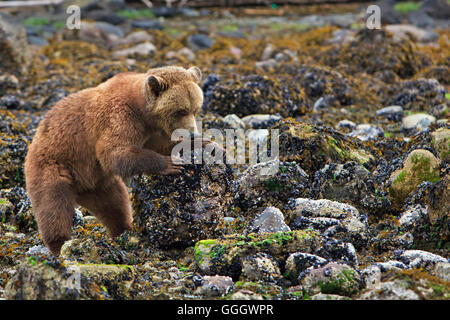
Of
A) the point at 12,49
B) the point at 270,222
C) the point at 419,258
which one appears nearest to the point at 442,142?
the point at 419,258

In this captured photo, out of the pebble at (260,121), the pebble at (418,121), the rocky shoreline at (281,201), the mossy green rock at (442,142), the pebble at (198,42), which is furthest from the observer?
the pebble at (198,42)

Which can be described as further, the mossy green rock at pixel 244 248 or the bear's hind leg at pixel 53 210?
the bear's hind leg at pixel 53 210

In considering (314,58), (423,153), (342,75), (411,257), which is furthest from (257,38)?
(411,257)

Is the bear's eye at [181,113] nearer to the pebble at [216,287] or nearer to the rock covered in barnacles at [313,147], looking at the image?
the rock covered in barnacles at [313,147]

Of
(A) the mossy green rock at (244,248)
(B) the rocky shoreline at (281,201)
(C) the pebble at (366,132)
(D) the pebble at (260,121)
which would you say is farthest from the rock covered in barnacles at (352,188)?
(D) the pebble at (260,121)

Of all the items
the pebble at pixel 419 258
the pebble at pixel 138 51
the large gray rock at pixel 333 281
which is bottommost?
the pebble at pixel 419 258

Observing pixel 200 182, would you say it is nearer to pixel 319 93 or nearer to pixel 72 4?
pixel 319 93

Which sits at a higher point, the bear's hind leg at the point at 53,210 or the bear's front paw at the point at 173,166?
the bear's front paw at the point at 173,166

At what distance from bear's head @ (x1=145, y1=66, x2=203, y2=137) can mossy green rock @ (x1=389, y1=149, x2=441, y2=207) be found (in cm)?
217

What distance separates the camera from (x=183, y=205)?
540 cm

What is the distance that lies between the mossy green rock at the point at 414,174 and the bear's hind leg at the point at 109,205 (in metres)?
2.75

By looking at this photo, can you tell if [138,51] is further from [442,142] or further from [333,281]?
[333,281]

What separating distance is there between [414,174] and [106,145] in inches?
121

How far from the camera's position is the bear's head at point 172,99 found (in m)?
5.45
